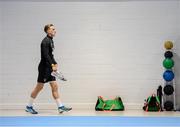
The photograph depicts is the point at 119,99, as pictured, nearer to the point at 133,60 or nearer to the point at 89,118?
the point at 133,60

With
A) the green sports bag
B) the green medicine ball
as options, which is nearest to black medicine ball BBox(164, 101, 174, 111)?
the green medicine ball

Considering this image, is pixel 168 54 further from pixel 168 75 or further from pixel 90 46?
pixel 90 46

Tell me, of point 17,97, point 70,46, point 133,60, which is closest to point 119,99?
point 133,60

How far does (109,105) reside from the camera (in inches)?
386

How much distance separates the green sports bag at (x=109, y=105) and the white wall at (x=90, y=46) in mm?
242

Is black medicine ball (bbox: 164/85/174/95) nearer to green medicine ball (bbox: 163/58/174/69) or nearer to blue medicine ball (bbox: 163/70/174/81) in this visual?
blue medicine ball (bbox: 163/70/174/81)

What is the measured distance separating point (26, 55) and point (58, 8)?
1.49 m

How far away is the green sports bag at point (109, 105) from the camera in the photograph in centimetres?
976

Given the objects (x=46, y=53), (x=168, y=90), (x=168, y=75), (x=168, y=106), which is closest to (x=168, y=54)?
(x=168, y=75)

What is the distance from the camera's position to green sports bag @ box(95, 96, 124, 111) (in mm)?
9758

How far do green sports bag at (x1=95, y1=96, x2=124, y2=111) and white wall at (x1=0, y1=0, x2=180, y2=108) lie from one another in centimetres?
24

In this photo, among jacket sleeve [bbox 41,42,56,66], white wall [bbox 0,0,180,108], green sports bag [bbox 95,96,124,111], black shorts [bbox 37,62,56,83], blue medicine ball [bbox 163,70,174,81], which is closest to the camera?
jacket sleeve [bbox 41,42,56,66]

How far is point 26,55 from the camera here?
10.1 metres

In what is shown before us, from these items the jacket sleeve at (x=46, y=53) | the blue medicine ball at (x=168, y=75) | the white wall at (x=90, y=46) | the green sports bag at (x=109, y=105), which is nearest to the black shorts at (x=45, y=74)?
the jacket sleeve at (x=46, y=53)
